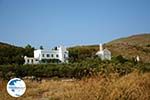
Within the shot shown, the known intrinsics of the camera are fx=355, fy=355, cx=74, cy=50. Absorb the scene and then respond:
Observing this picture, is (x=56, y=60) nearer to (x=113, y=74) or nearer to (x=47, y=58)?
(x=47, y=58)

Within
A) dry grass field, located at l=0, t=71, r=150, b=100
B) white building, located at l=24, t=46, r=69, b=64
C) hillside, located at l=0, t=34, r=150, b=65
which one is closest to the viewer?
dry grass field, located at l=0, t=71, r=150, b=100

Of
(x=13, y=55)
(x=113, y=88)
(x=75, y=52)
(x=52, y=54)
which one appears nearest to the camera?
(x=113, y=88)

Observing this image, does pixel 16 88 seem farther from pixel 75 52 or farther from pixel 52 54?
pixel 75 52

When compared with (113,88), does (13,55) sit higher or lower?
higher

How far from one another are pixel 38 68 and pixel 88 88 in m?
42.4

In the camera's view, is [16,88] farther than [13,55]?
No

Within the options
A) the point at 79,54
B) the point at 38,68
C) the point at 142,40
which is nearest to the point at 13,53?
the point at 79,54

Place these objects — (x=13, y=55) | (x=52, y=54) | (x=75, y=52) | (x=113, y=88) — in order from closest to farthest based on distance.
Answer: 1. (x=113, y=88)
2. (x=13, y=55)
3. (x=52, y=54)
4. (x=75, y=52)

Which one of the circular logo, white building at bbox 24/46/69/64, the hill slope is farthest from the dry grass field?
white building at bbox 24/46/69/64

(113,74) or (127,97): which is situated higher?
(113,74)

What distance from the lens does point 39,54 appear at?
65.3 m

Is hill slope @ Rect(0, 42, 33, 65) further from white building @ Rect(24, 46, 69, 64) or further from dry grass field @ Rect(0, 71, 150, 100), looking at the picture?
dry grass field @ Rect(0, 71, 150, 100)

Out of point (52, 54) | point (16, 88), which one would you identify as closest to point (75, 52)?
point (52, 54)

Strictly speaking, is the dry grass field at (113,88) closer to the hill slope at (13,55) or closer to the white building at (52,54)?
the hill slope at (13,55)
